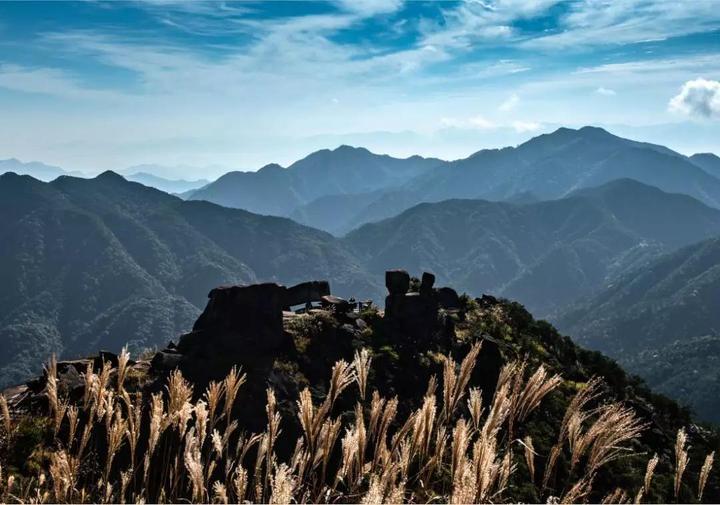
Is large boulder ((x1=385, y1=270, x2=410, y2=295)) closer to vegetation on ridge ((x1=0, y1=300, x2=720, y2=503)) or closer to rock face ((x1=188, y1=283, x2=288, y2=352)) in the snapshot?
vegetation on ridge ((x1=0, y1=300, x2=720, y2=503))

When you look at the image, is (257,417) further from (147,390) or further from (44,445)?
(44,445)

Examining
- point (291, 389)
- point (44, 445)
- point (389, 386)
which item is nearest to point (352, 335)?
point (389, 386)

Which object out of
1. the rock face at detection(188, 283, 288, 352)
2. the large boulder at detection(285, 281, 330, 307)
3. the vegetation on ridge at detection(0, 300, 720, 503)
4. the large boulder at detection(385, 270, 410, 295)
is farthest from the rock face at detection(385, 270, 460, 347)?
the rock face at detection(188, 283, 288, 352)

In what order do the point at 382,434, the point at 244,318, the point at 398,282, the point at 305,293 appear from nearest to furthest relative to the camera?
the point at 382,434, the point at 244,318, the point at 398,282, the point at 305,293

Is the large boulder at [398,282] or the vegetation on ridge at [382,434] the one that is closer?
the vegetation on ridge at [382,434]

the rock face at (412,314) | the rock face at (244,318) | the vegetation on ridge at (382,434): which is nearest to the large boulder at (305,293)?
the vegetation on ridge at (382,434)

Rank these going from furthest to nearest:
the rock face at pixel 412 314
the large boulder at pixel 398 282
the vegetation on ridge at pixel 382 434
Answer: the large boulder at pixel 398 282, the rock face at pixel 412 314, the vegetation on ridge at pixel 382 434

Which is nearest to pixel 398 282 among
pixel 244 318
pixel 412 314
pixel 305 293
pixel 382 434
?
pixel 412 314

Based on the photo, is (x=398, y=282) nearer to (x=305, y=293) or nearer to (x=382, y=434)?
(x=305, y=293)

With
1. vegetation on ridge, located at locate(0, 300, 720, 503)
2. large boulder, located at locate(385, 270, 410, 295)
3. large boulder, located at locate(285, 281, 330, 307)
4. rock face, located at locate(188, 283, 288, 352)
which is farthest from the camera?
large boulder, located at locate(285, 281, 330, 307)

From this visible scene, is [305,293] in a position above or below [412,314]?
above

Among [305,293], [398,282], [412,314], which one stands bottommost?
[412,314]

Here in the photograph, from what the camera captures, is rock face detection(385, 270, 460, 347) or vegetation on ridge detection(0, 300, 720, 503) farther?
rock face detection(385, 270, 460, 347)

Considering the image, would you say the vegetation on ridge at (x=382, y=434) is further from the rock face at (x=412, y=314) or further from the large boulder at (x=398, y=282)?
the large boulder at (x=398, y=282)
